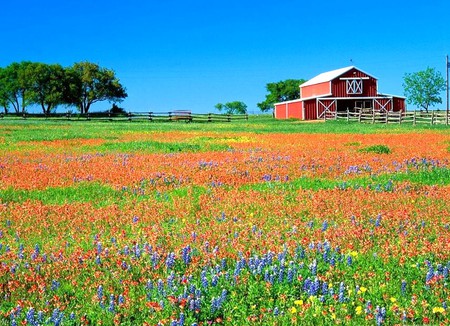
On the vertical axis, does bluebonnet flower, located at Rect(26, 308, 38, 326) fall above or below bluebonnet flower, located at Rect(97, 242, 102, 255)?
below

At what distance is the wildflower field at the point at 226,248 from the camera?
493 centimetres

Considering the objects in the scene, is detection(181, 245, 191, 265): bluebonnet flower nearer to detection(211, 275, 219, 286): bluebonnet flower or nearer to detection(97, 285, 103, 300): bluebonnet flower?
detection(211, 275, 219, 286): bluebonnet flower

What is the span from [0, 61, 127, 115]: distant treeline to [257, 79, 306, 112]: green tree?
46816 mm

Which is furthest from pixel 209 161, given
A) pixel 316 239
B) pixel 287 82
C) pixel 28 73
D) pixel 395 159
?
pixel 287 82

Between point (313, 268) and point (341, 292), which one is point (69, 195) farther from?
point (341, 292)

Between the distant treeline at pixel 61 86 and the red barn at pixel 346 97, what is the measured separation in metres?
52.7

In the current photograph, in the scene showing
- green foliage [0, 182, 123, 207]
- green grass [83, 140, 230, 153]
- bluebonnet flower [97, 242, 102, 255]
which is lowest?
bluebonnet flower [97, 242, 102, 255]

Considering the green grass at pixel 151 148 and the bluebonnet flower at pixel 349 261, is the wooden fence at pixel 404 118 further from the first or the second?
the bluebonnet flower at pixel 349 261

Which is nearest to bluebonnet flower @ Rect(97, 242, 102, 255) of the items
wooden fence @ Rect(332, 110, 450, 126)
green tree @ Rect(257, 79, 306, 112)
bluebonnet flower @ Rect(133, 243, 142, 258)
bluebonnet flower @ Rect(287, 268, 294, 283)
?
bluebonnet flower @ Rect(133, 243, 142, 258)

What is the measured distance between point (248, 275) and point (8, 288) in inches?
102

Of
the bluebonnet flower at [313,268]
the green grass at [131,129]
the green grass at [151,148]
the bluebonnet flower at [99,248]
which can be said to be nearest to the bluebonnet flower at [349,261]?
the bluebonnet flower at [313,268]

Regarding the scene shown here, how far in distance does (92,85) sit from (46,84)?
9982 millimetres

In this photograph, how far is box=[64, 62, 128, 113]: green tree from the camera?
11744 cm

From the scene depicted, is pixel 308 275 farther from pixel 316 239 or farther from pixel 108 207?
pixel 108 207
